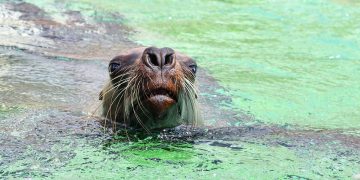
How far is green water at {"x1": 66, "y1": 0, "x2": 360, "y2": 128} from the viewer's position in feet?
21.5

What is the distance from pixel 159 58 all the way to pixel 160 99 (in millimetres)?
243

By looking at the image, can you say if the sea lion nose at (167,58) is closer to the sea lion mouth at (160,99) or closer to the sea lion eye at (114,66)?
the sea lion mouth at (160,99)

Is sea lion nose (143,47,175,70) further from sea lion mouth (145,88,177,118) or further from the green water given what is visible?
the green water

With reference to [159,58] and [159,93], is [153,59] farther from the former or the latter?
[159,93]

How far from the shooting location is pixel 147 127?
15.9ft

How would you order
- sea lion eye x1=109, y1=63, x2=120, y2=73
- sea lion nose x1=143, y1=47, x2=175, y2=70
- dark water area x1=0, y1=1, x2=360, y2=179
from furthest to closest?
sea lion eye x1=109, y1=63, x2=120, y2=73 < sea lion nose x1=143, y1=47, x2=175, y2=70 < dark water area x1=0, y1=1, x2=360, y2=179

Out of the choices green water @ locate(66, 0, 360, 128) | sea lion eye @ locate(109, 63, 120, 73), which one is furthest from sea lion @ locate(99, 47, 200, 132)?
green water @ locate(66, 0, 360, 128)

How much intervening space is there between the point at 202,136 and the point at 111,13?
546 cm

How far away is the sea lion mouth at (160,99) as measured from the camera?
4.41 meters

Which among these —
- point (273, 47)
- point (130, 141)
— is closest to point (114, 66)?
point (130, 141)

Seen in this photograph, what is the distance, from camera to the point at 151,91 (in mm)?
4395

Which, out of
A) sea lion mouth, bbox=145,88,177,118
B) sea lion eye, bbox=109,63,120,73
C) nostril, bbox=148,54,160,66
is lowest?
sea lion mouth, bbox=145,88,177,118

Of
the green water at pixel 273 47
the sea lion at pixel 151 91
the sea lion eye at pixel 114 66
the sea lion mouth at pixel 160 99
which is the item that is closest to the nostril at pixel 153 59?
the sea lion at pixel 151 91

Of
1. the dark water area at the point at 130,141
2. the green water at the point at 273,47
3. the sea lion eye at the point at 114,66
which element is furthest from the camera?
the green water at the point at 273,47
